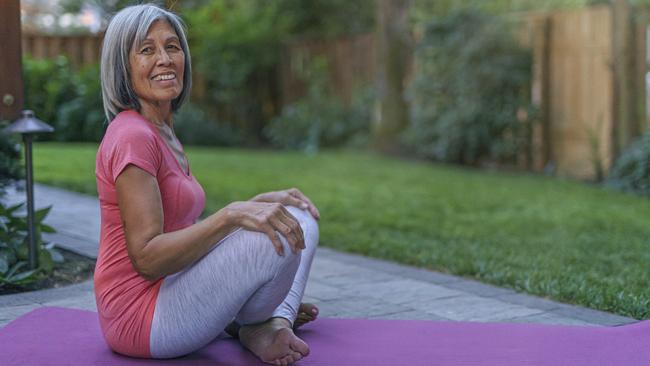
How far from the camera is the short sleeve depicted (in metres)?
2.51

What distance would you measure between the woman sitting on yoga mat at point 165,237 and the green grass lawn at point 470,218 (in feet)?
5.88

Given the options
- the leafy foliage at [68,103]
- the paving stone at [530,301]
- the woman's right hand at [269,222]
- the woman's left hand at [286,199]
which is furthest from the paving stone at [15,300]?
the leafy foliage at [68,103]

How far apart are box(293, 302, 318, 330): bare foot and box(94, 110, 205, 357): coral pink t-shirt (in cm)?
64

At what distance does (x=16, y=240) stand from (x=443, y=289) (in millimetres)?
2070

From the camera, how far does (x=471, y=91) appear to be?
34.0 feet

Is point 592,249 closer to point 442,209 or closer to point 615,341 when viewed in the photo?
point 442,209

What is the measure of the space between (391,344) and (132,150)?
115cm

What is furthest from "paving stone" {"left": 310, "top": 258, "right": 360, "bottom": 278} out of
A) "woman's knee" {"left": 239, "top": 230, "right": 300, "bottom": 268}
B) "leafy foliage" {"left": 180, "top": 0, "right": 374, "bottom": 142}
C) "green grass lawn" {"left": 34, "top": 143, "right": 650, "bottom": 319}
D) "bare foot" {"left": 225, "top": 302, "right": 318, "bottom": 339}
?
"leafy foliage" {"left": 180, "top": 0, "right": 374, "bottom": 142}

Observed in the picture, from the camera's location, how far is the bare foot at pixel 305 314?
10.3 ft

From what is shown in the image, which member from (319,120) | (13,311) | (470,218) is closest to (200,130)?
(319,120)

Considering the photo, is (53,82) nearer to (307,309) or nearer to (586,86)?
(586,86)

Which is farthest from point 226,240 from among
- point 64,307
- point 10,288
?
point 10,288

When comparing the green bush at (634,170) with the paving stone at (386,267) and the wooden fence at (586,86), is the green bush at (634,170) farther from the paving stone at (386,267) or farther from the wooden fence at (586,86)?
the paving stone at (386,267)

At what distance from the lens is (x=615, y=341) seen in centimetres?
306
